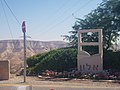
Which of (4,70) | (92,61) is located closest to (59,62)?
(92,61)

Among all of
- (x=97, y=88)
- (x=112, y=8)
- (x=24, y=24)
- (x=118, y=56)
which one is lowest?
(x=97, y=88)

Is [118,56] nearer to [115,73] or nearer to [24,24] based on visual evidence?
[115,73]

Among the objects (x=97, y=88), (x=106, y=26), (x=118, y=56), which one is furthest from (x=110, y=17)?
(x=97, y=88)

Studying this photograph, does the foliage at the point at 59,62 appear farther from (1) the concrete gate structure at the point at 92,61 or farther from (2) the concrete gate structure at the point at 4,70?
(2) the concrete gate structure at the point at 4,70

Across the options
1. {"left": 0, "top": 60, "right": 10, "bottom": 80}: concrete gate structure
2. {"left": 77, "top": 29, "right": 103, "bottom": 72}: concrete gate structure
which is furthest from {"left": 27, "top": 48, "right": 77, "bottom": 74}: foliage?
{"left": 0, "top": 60, "right": 10, "bottom": 80}: concrete gate structure

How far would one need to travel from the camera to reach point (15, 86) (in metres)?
15.1

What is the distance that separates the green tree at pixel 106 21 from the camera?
24.7m

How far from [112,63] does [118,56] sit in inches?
25.5

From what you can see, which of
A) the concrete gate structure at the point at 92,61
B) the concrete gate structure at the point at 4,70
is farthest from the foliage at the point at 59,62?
the concrete gate structure at the point at 4,70

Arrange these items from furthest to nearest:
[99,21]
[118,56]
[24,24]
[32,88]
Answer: [99,21] → [118,56] → [24,24] → [32,88]

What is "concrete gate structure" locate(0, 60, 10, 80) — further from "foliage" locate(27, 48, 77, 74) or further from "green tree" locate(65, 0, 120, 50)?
"green tree" locate(65, 0, 120, 50)

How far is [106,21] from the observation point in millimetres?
25562

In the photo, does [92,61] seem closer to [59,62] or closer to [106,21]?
[59,62]

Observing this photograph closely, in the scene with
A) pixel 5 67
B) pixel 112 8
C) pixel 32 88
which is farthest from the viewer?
pixel 112 8
